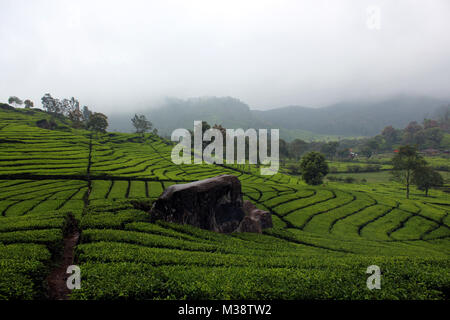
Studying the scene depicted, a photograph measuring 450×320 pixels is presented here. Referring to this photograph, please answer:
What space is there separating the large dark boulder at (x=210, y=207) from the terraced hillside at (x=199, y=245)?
1.22 meters

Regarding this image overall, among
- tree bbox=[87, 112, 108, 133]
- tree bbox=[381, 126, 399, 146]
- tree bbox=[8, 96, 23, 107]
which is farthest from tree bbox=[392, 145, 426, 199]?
tree bbox=[8, 96, 23, 107]

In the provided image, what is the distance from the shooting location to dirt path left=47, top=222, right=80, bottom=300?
9039mm

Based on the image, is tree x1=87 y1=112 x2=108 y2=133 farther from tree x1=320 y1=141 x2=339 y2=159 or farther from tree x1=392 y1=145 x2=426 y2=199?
tree x1=320 y1=141 x2=339 y2=159

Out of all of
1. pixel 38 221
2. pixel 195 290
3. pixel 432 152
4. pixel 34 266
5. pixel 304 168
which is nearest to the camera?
pixel 195 290

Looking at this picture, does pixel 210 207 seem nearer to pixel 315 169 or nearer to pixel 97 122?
pixel 315 169

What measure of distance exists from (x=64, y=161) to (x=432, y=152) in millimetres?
173948

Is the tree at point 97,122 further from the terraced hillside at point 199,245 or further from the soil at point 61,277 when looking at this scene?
the soil at point 61,277

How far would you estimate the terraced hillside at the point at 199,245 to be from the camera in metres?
7.96

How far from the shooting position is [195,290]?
7641 millimetres

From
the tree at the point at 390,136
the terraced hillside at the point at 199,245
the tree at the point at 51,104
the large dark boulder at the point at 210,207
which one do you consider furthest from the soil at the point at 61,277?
the tree at the point at 390,136

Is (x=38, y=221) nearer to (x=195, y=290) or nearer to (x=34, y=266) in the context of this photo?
(x=34, y=266)

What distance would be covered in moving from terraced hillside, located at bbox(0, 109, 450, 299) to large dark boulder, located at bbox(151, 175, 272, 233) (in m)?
1.22
